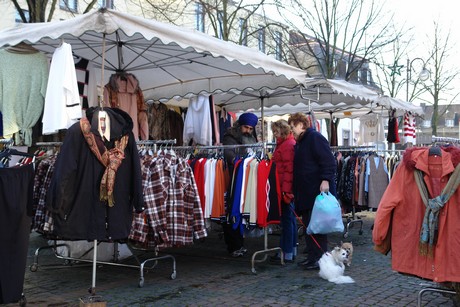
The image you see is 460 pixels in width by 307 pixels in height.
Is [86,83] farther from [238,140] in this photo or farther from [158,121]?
[158,121]

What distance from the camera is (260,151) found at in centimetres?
720

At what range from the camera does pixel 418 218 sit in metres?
4.55

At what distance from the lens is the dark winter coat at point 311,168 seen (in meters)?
6.52

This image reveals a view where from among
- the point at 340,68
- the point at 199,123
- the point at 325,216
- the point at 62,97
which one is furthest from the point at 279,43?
the point at 62,97

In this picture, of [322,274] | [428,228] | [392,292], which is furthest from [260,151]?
[428,228]

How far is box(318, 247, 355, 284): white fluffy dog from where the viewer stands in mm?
6152

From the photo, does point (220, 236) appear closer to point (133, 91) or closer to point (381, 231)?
point (133, 91)

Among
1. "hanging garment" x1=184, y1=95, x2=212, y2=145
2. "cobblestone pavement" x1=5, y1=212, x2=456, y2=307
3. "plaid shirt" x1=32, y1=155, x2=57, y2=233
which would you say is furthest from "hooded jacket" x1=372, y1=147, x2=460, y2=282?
"hanging garment" x1=184, y1=95, x2=212, y2=145

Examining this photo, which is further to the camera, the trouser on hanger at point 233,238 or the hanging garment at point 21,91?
the trouser on hanger at point 233,238

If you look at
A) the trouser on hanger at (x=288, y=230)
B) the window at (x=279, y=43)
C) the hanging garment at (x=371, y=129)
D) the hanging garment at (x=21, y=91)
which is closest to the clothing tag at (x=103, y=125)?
the hanging garment at (x=21, y=91)

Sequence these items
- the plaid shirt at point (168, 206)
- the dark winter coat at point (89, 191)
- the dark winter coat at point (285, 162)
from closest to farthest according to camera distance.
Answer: the dark winter coat at point (89, 191) < the plaid shirt at point (168, 206) < the dark winter coat at point (285, 162)

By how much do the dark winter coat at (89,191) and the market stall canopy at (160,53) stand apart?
923mm

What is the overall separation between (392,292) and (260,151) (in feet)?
8.63

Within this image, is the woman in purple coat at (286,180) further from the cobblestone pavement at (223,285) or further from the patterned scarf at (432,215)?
the patterned scarf at (432,215)
